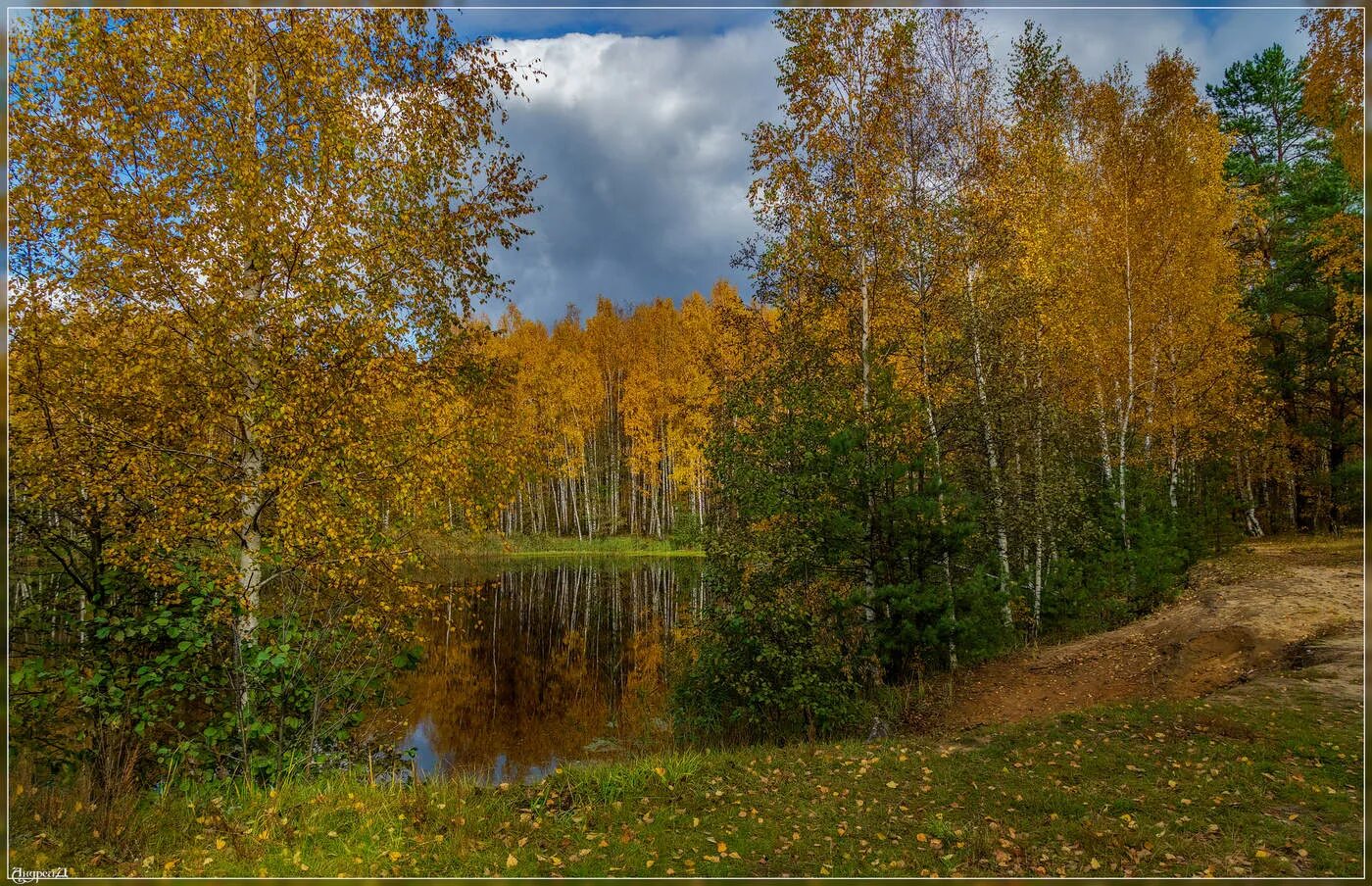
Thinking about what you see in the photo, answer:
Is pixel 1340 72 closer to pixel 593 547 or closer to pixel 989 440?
pixel 989 440

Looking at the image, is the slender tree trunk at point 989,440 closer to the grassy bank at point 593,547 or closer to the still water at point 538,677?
Answer: the still water at point 538,677

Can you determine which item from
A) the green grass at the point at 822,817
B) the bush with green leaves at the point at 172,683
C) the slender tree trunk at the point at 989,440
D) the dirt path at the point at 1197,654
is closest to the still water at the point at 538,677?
the bush with green leaves at the point at 172,683

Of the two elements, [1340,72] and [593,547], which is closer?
[1340,72]

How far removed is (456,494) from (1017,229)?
10070mm

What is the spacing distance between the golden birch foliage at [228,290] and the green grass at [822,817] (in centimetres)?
206

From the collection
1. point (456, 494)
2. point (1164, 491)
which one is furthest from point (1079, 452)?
point (456, 494)

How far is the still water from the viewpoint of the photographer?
939cm

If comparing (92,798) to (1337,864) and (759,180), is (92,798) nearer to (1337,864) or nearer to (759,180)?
(1337,864)

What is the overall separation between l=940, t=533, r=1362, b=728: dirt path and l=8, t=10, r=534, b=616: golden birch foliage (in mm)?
8183

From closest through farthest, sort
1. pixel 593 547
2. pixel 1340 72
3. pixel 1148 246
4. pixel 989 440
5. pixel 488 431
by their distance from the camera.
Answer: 1. pixel 488 431
2. pixel 1340 72
3. pixel 989 440
4. pixel 1148 246
5. pixel 593 547

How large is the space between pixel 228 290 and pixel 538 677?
10052 mm

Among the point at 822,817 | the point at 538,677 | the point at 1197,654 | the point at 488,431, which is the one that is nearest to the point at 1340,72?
the point at 1197,654

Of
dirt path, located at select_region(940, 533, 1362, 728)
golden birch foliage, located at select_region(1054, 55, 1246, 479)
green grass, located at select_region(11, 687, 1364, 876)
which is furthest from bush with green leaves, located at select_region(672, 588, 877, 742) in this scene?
golden birch foliage, located at select_region(1054, 55, 1246, 479)

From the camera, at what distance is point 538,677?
1318cm
